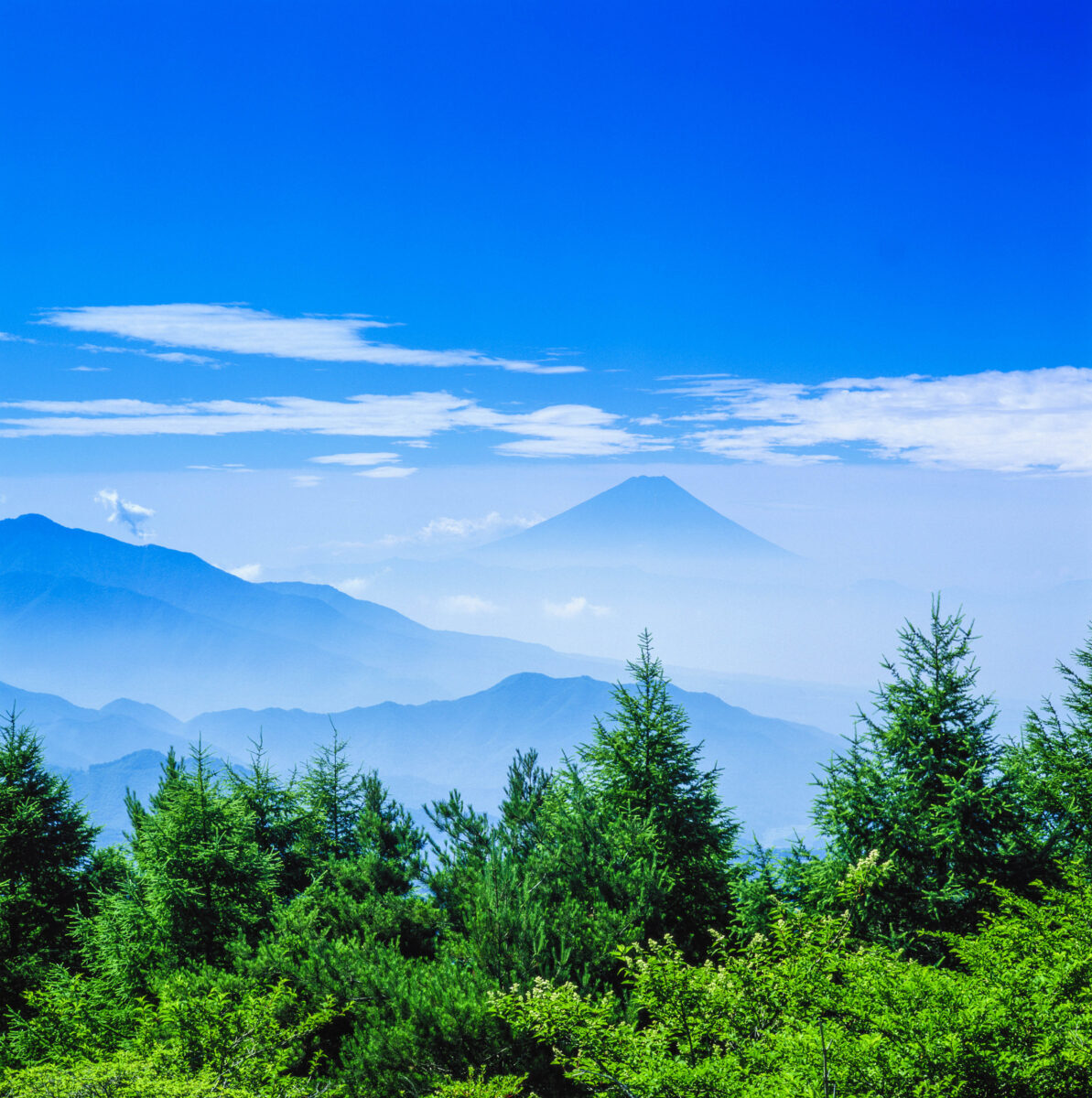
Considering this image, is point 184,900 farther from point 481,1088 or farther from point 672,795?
point 672,795

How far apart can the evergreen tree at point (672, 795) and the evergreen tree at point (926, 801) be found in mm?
3164

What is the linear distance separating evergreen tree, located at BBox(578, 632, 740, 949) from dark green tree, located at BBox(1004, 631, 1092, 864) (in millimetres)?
7008

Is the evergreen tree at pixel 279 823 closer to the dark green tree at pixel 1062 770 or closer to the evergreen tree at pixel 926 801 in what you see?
the evergreen tree at pixel 926 801

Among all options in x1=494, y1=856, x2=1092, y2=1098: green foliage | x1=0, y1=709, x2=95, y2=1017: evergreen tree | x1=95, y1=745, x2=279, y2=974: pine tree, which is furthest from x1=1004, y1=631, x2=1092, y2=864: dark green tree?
x1=0, y1=709, x2=95, y2=1017: evergreen tree

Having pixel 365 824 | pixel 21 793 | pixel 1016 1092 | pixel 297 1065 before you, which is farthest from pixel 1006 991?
pixel 21 793

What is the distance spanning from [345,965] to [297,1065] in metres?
2.27

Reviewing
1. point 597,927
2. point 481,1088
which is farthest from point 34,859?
point 481,1088

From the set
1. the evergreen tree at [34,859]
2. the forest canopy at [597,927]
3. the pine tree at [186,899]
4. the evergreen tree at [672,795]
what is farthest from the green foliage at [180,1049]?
the evergreen tree at [672,795]

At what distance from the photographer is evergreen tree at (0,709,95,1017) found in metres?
23.1

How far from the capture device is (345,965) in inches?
591

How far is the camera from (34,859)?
976 inches

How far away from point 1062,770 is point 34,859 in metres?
27.8

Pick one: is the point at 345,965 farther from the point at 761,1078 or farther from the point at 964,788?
the point at 964,788

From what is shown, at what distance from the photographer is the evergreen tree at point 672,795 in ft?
67.3
